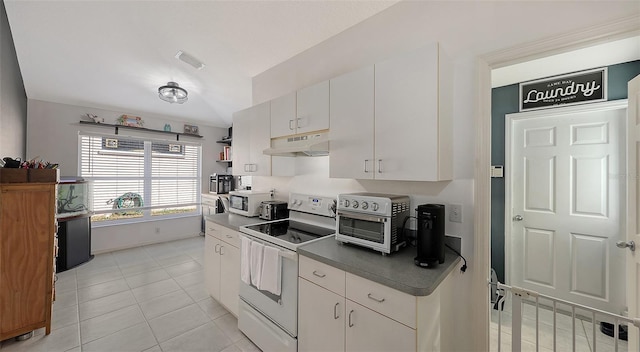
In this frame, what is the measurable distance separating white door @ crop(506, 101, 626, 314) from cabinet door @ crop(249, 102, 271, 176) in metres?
2.64

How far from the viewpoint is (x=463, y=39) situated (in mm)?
1638

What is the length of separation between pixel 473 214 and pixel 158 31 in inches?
136

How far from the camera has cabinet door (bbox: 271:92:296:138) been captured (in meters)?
2.28

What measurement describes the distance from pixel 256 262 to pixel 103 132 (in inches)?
164

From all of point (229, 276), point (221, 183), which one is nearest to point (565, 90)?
point (229, 276)

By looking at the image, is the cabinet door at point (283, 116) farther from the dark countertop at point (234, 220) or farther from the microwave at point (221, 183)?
the microwave at point (221, 183)

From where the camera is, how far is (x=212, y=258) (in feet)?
8.70

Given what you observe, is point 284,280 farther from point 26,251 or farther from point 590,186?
point 590,186

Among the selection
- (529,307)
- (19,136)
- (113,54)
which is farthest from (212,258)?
(529,307)

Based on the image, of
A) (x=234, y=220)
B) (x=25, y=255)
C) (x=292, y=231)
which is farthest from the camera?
(x=234, y=220)

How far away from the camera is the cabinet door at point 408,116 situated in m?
1.44

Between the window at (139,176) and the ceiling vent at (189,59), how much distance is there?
2372 millimetres

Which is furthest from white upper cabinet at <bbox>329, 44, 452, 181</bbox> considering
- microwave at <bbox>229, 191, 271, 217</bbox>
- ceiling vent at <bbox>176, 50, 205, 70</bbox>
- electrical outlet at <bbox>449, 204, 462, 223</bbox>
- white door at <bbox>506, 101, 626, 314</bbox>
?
ceiling vent at <bbox>176, 50, 205, 70</bbox>

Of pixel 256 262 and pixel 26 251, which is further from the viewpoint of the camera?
pixel 26 251
